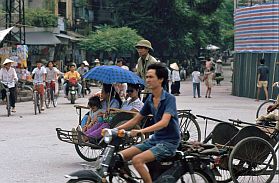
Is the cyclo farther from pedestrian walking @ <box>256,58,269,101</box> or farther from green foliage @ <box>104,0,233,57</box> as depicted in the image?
green foliage @ <box>104,0,233,57</box>

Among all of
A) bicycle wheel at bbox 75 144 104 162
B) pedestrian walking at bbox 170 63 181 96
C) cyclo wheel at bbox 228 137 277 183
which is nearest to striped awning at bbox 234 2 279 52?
pedestrian walking at bbox 170 63 181 96

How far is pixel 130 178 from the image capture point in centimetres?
617

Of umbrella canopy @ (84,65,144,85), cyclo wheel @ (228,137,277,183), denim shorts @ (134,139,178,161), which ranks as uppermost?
umbrella canopy @ (84,65,144,85)

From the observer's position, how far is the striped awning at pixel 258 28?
81.0 feet

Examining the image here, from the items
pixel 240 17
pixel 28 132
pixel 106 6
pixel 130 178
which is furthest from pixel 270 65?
pixel 106 6

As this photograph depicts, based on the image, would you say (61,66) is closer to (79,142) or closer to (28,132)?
(28,132)

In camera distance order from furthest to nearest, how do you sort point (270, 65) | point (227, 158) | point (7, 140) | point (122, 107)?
point (270, 65) → point (7, 140) → point (122, 107) → point (227, 158)

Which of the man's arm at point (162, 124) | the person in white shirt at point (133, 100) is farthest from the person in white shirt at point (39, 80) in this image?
the man's arm at point (162, 124)

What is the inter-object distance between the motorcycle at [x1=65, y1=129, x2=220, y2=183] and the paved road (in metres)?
2.52

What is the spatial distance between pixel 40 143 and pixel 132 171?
20.4 feet

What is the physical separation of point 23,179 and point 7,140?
4.25 m

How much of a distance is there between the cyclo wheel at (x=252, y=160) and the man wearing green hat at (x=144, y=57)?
2.39m

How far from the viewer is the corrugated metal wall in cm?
2488

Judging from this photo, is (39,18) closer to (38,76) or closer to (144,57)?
(38,76)
